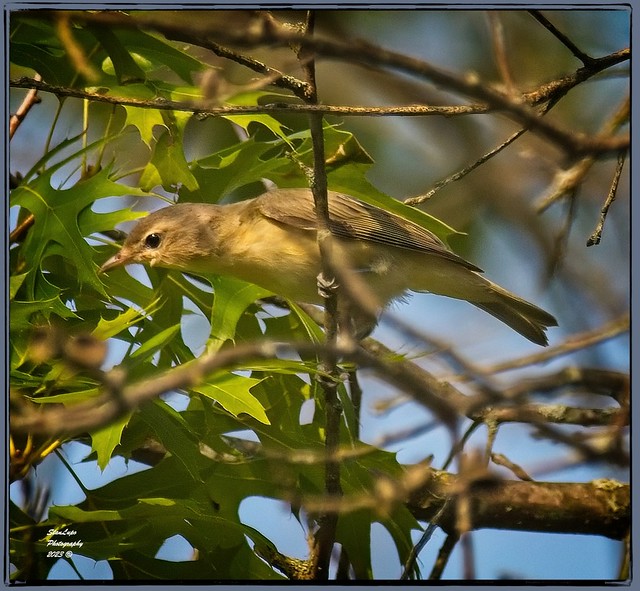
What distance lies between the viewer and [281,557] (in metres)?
2.02

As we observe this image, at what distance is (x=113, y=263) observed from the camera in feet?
7.16

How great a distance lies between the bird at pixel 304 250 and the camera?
7.24 feet

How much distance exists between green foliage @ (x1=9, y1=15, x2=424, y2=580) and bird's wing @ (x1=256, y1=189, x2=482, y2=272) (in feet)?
0.26

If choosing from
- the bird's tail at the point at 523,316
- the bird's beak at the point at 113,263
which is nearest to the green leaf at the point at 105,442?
the bird's beak at the point at 113,263

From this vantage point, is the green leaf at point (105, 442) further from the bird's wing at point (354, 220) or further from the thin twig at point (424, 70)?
the thin twig at point (424, 70)

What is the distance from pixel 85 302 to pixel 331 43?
1344 mm

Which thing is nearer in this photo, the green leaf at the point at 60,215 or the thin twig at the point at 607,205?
the thin twig at the point at 607,205

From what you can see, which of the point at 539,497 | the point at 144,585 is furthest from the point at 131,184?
the point at 539,497

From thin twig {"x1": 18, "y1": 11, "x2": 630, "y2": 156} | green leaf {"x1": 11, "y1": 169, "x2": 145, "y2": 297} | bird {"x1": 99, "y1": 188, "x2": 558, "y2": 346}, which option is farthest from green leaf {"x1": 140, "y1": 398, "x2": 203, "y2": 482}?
thin twig {"x1": 18, "y1": 11, "x2": 630, "y2": 156}

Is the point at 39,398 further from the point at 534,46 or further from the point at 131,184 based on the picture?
the point at 534,46

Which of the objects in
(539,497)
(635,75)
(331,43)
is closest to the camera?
(331,43)

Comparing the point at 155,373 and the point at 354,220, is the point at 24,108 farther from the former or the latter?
the point at 354,220

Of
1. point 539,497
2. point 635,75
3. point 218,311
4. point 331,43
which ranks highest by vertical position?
point 635,75

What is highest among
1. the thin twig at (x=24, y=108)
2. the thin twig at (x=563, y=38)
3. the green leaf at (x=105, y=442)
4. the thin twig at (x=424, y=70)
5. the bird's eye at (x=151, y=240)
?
the thin twig at (x=563, y=38)
